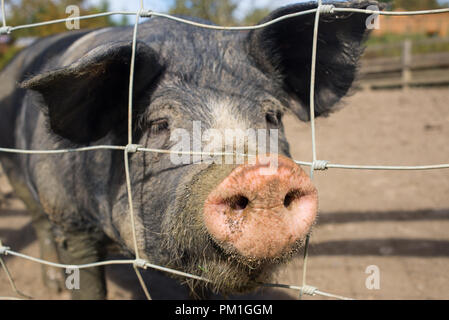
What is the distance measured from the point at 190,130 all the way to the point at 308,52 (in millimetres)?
874

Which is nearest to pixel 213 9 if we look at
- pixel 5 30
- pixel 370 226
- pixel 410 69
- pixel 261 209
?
pixel 410 69

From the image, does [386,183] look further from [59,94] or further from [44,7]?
[44,7]

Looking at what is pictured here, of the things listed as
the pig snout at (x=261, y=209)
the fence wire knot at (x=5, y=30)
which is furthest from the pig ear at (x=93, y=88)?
the pig snout at (x=261, y=209)

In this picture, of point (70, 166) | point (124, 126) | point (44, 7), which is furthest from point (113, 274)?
point (44, 7)

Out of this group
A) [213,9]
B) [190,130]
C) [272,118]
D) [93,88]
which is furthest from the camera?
[213,9]

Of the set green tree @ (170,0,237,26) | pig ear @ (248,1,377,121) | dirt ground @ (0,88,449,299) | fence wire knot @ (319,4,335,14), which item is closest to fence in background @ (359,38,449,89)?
green tree @ (170,0,237,26)

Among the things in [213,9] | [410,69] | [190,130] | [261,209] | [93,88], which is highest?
[213,9]

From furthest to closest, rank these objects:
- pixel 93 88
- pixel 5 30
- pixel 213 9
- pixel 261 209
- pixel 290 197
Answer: pixel 213 9 → pixel 5 30 → pixel 93 88 → pixel 290 197 → pixel 261 209

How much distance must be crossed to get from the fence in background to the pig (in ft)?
35.0

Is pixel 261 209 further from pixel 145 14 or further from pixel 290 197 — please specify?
pixel 145 14

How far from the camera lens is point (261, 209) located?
4.71ft

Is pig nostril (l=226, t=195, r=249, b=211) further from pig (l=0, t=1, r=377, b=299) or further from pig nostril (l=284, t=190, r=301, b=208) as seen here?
pig nostril (l=284, t=190, r=301, b=208)

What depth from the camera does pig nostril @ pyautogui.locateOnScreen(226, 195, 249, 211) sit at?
57.8 inches

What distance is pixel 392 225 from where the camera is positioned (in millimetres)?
4188
